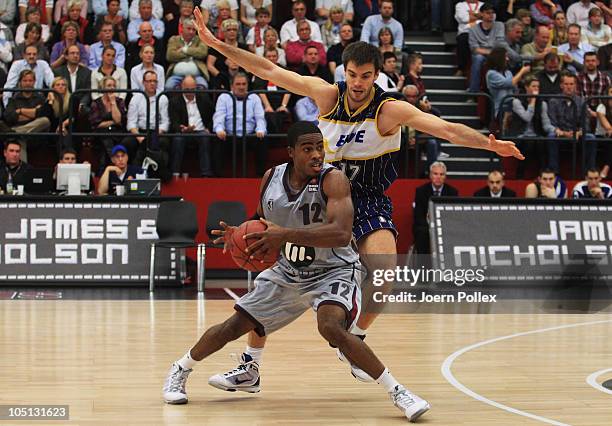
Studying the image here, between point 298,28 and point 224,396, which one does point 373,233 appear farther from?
point 298,28

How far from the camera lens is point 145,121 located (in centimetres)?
1608

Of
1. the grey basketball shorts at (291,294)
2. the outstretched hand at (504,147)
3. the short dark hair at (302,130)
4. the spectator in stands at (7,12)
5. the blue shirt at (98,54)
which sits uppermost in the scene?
the spectator in stands at (7,12)

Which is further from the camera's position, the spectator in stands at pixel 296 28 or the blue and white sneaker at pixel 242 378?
the spectator in stands at pixel 296 28

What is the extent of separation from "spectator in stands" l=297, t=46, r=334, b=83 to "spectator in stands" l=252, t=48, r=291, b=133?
45 cm

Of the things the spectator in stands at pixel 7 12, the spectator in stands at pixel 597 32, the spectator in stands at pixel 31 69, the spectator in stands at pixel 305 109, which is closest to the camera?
the spectator in stands at pixel 305 109

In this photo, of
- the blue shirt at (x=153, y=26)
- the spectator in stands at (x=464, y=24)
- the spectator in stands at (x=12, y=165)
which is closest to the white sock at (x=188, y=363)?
the spectator in stands at (x=12, y=165)

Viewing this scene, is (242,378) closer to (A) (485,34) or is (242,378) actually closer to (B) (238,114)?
(B) (238,114)

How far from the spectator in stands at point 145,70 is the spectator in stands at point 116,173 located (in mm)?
1487

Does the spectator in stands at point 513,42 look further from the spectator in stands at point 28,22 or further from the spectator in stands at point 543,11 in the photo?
the spectator in stands at point 28,22

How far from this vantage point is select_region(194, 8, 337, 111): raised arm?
25.2 feet

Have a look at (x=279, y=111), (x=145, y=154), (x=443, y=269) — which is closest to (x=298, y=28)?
(x=279, y=111)

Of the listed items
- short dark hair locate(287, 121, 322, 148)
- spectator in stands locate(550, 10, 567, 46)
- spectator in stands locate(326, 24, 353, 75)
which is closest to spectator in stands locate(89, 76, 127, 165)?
spectator in stands locate(326, 24, 353, 75)

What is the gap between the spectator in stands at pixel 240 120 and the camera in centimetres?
1590

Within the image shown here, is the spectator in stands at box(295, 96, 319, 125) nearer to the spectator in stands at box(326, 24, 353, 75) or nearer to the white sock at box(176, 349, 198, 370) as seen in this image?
the spectator in stands at box(326, 24, 353, 75)
